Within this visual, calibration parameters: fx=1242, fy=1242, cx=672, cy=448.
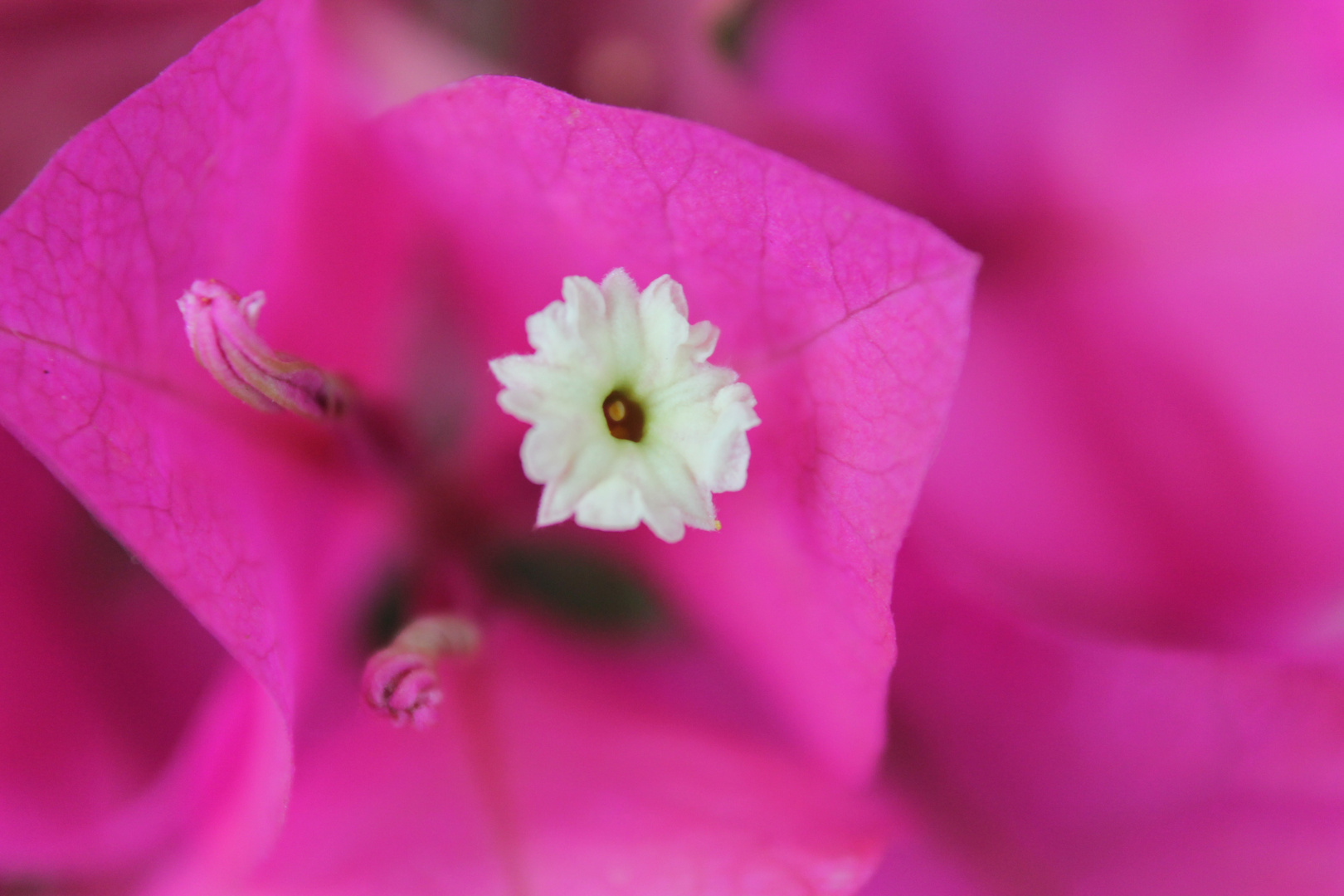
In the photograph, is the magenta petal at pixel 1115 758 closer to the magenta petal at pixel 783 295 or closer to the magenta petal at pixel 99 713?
the magenta petal at pixel 783 295

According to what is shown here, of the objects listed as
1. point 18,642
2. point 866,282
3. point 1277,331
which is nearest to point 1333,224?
point 1277,331

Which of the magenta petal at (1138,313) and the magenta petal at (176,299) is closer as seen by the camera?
the magenta petal at (176,299)

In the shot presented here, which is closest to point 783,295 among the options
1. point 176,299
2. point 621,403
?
point 621,403

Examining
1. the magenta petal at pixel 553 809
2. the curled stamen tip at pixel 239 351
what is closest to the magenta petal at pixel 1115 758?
the magenta petal at pixel 553 809

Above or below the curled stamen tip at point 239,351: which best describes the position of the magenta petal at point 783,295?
below

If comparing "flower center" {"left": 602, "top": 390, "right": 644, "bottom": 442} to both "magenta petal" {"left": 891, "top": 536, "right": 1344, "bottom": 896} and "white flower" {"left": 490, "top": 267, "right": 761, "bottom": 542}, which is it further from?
"magenta petal" {"left": 891, "top": 536, "right": 1344, "bottom": 896}

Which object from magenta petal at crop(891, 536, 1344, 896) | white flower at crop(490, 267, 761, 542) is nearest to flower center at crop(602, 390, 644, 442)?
white flower at crop(490, 267, 761, 542)

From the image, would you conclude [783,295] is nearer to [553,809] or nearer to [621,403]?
[621,403]
